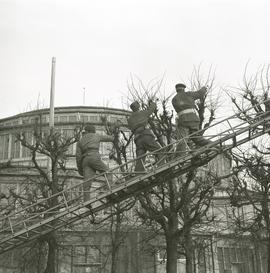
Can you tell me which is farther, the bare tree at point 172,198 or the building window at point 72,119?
the building window at point 72,119

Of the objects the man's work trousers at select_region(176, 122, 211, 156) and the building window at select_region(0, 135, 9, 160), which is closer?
the man's work trousers at select_region(176, 122, 211, 156)

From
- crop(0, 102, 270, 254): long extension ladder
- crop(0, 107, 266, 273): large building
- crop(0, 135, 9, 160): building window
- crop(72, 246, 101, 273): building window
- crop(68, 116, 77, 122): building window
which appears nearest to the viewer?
crop(0, 102, 270, 254): long extension ladder

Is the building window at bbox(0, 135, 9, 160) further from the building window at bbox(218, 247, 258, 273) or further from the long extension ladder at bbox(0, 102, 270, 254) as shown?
the long extension ladder at bbox(0, 102, 270, 254)

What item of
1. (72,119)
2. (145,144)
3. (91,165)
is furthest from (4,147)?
(145,144)

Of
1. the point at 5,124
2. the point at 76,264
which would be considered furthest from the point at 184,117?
the point at 5,124

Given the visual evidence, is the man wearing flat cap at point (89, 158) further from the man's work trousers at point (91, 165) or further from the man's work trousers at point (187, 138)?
the man's work trousers at point (187, 138)

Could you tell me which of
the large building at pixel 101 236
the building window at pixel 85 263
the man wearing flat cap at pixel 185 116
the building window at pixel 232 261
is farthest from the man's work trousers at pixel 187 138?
the building window at pixel 232 261

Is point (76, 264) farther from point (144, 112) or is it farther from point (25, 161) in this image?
point (144, 112)

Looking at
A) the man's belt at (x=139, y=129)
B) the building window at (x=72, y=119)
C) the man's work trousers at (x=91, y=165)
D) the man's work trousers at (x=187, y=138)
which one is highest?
the building window at (x=72, y=119)

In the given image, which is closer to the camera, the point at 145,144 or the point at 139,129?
the point at 145,144

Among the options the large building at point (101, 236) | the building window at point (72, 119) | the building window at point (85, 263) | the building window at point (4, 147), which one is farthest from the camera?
the building window at point (72, 119)

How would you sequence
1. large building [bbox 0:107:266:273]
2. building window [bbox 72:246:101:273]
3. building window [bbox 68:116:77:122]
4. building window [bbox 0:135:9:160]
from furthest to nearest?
1. building window [bbox 68:116:77:122]
2. building window [bbox 0:135:9:160]
3. building window [bbox 72:246:101:273]
4. large building [bbox 0:107:266:273]

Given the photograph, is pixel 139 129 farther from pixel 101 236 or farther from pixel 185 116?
pixel 101 236

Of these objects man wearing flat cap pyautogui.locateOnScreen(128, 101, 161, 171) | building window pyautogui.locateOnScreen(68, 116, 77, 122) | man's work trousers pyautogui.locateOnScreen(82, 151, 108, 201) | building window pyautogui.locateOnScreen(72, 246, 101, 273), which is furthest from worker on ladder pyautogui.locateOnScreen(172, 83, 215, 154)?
building window pyautogui.locateOnScreen(68, 116, 77, 122)
